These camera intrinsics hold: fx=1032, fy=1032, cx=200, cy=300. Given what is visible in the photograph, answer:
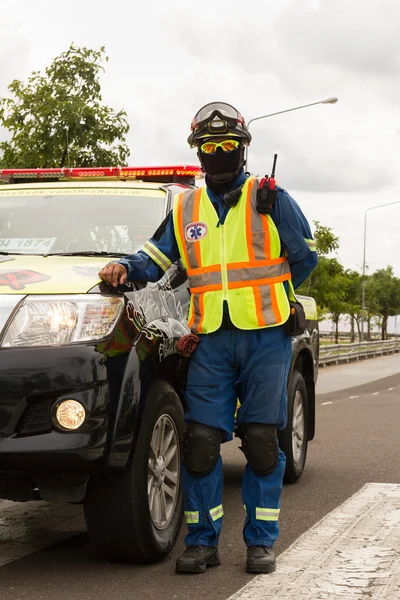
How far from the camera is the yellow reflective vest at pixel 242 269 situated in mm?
4492

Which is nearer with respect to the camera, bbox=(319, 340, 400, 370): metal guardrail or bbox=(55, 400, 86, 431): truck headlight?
bbox=(55, 400, 86, 431): truck headlight

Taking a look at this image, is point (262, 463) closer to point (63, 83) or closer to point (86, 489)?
point (86, 489)

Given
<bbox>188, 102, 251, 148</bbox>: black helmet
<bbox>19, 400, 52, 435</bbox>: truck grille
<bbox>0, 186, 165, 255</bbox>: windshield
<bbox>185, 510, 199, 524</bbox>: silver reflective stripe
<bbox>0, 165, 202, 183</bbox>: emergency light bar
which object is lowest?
<bbox>185, 510, 199, 524</bbox>: silver reflective stripe

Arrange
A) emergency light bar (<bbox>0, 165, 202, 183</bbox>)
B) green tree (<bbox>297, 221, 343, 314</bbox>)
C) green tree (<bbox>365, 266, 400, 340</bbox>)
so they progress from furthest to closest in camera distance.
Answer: green tree (<bbox>365, 266, 400, 340</bbox>) → green tree (<bbox>297, 221, 343, 314</bbox>) → emergency light bar (<bbox>0, 165, 202, 183</bbox>)

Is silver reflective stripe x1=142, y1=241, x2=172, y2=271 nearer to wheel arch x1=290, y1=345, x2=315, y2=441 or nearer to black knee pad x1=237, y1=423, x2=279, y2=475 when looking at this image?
black knee pad x1=237, y1=423, x2=279, y2=475

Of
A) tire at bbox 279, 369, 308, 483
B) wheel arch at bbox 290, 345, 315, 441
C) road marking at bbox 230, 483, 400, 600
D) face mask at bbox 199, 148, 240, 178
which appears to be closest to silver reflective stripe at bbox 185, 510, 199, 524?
road marking at bbox 230, 483, 400, 600

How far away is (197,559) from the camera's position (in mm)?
4391

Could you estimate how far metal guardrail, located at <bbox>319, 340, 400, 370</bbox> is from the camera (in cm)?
3552

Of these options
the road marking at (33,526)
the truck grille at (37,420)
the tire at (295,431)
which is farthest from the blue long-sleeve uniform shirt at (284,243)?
the tire at (295,431)

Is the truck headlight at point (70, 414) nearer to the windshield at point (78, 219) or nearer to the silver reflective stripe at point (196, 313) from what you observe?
the silver reflective stripe at point (196, 313)

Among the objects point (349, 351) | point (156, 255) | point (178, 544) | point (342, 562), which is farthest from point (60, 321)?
point (349, 351)

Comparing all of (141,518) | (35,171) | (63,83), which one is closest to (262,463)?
(141,518)

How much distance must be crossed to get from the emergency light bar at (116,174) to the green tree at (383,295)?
8605 cm

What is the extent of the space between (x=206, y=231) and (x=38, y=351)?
3.48ft
